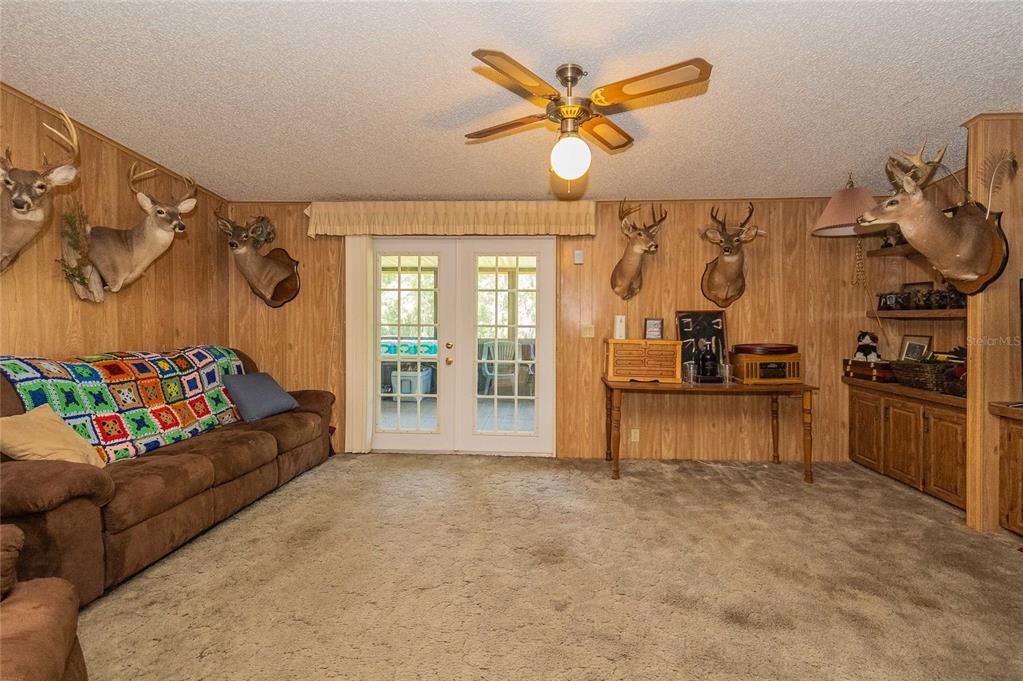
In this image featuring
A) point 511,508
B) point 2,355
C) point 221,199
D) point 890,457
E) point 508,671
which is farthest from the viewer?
point 221,199

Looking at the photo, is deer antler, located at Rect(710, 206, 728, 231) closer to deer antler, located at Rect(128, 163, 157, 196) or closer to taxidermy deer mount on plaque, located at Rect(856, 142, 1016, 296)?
taxidermy deer mount on plaque, located at Rect(856, 142, 1016, 296)

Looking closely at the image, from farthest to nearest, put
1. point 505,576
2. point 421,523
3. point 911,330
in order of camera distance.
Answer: point 911,330, point 421,523, point 505,576

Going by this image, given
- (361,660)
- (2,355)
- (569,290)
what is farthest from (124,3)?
(569,290)

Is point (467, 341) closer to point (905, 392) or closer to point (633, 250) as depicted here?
point (633, 250)

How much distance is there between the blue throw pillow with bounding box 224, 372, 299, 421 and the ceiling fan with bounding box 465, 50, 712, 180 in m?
2.83

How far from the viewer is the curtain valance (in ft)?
15.5

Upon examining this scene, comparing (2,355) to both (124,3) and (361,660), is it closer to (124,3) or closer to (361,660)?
(124,3)

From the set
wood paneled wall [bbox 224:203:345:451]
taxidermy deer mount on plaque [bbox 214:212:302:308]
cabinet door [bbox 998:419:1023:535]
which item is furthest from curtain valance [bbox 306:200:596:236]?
cabinet door [bbox 998:419:1023:535]

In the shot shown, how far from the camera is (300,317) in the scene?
5031mm

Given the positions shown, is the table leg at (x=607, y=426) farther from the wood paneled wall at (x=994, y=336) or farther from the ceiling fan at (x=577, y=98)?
the ceiling fan at (x=577, y=98)

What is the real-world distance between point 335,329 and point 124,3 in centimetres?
324

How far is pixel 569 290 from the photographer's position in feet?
16.0

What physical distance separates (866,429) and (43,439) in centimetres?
555

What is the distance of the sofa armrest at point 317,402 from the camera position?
4.43m
